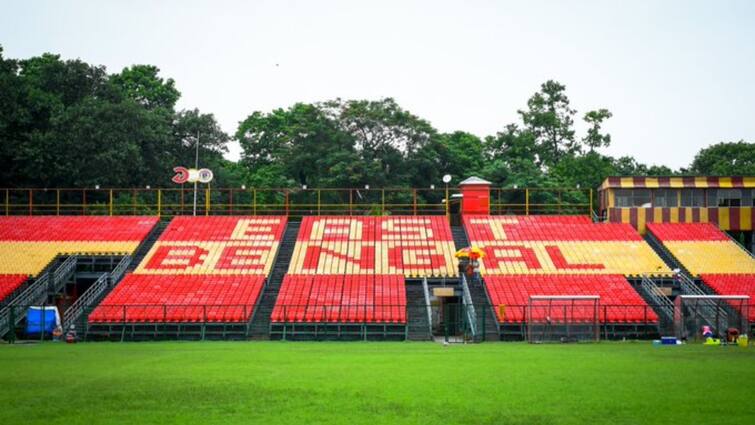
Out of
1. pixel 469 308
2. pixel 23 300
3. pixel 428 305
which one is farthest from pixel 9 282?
pixel 469 308

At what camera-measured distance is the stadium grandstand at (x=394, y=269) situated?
145ft

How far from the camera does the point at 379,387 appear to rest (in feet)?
69.0

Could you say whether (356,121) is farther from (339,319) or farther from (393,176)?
(339,319)

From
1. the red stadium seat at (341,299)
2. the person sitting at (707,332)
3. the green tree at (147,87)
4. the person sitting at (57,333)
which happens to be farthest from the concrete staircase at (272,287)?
the green tree at (147,87)

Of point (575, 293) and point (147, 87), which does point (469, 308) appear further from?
point (147, 87)

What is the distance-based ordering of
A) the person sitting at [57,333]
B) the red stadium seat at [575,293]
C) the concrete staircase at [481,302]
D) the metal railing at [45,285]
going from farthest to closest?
the metal railing at [45,285], the concrete staircase at [481,302], the red stadium seat at [575,293], the person sitting at [57,333]

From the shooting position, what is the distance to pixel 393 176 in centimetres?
7869

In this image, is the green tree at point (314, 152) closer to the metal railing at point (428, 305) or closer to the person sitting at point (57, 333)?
the metal railing at point (428, 305)

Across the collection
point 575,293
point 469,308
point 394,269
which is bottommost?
point 469,308

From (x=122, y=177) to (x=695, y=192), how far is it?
41.3m

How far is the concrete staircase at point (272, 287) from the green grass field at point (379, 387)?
12520mm

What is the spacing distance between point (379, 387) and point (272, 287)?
1210 inches

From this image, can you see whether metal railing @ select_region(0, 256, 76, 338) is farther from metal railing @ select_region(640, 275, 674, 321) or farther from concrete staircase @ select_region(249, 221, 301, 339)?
metal railing @ select_region(640, 275, 674, 321)

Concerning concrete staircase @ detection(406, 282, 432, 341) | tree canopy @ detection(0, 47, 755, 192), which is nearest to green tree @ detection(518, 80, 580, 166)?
tree canopy @ detection(0, 47, 755, 192)
